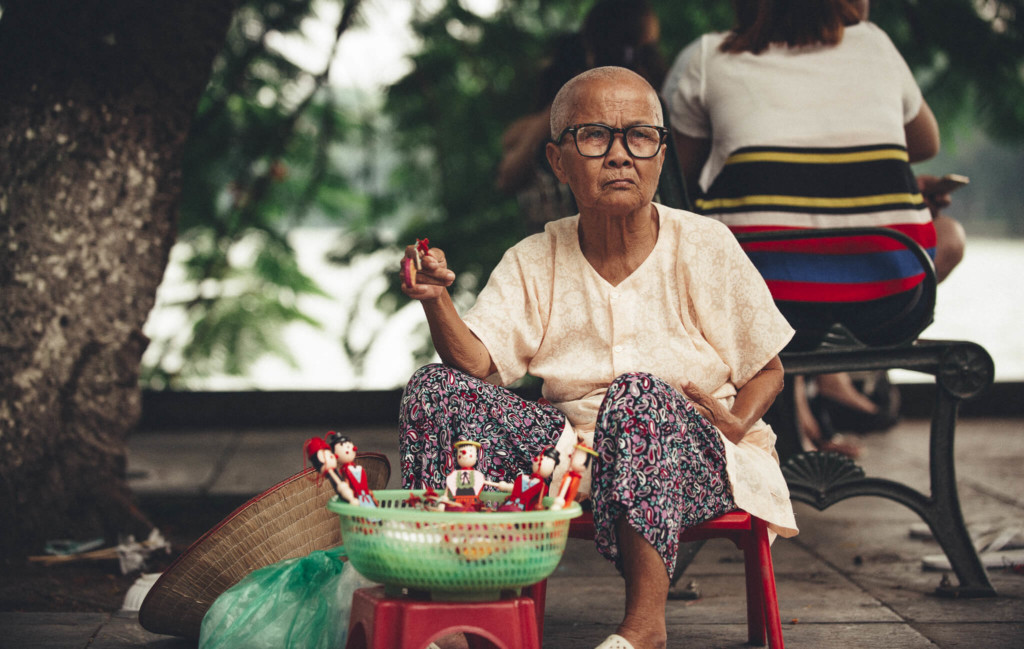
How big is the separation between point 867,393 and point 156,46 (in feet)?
13.7

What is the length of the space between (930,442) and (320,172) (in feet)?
11.8

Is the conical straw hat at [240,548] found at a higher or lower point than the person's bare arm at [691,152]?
lower

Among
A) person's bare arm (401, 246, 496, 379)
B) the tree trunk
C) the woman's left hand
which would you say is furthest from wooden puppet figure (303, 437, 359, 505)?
the tree trunk

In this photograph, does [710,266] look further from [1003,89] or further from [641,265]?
[1003,89]

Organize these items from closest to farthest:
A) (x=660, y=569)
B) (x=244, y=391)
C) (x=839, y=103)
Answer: (x=660, y=569) < (x=839, y=103) < (x=244, y=391)

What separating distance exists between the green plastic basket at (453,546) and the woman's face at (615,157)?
750 millimetres

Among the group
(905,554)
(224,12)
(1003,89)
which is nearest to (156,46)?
(224,12)

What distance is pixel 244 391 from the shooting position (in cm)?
643

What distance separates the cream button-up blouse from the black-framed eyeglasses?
245 mm

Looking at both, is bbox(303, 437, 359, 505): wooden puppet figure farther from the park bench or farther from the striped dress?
the striped dress

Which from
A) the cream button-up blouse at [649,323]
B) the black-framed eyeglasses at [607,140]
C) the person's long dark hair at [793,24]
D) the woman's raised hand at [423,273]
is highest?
the person's long dark hair at [793,24]

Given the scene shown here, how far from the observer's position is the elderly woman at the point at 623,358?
1.97 m

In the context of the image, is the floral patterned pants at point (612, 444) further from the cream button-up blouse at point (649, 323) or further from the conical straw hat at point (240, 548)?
the conical straw hat at point (240, 548)

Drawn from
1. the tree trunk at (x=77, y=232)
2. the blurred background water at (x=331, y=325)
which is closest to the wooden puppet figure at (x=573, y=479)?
the tree trunk at (x=77, y=232)
